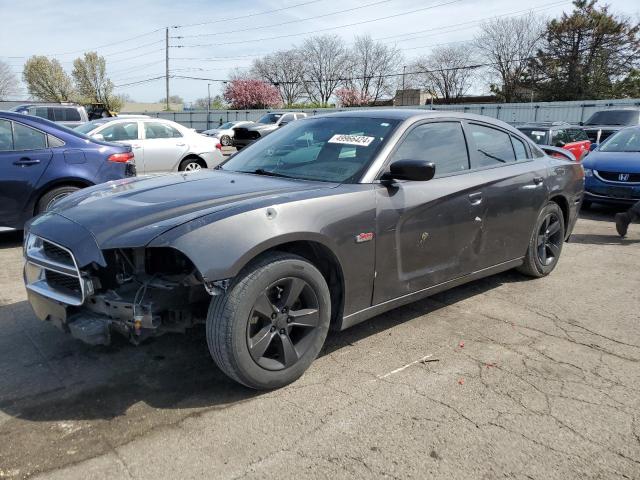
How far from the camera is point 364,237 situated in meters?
3.29

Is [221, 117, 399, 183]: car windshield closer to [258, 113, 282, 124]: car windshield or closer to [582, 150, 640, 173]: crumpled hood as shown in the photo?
[582, 150, 640, 173]: crumpled hood

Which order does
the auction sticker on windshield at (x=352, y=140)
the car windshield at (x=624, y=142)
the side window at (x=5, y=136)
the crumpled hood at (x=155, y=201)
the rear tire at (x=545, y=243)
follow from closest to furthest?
the crumpled hood at (x=155, y=201) < the auction sticker on windshield at (x=352, y=140) < the rear tire at (x=545, y=243) < the side window at (x=5, y=136) < the car windshield at (x=624, y=142)

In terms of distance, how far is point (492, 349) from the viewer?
368 cm

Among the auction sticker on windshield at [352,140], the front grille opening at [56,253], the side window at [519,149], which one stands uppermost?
the auction sticker on windshield at [352,140]

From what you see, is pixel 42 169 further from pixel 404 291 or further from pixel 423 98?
pixel 423 98

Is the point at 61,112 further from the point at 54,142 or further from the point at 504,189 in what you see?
the point at 504,189

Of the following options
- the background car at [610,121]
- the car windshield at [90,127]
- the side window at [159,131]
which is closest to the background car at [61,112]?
the car windshield at [90,127]

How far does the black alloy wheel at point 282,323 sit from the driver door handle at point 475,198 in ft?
5.33

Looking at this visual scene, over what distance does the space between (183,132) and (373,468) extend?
31.7ft

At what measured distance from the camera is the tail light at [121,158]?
6.61 metres

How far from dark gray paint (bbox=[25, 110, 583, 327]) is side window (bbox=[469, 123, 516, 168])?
97 mm

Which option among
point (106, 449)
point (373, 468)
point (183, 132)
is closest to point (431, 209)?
point (373, 468)

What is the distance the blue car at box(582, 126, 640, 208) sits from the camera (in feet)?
28.0

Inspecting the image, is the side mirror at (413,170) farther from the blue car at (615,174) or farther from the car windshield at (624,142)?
the car windshield at (624,142)
